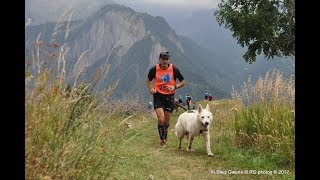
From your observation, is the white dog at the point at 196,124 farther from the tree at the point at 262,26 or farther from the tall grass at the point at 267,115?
the tree at the point at 262,26

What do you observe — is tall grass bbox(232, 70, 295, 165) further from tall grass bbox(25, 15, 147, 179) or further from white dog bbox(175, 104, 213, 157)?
tall grass bbox(25, 15, 147, 179)

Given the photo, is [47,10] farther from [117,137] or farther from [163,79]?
[163,79]

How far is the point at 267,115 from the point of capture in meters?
9.43

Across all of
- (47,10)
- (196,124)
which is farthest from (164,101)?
(47,10)

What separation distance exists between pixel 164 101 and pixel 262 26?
22195 millimetres

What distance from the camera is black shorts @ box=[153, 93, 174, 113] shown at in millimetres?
10906

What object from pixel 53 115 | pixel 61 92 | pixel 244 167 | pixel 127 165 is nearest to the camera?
pixel 53 115

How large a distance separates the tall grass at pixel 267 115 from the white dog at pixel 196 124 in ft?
Result: 2.32

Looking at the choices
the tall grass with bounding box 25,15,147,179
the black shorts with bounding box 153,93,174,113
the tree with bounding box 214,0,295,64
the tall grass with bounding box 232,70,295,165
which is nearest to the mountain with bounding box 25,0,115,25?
the tall grass with bounding box 25,15,147,179
